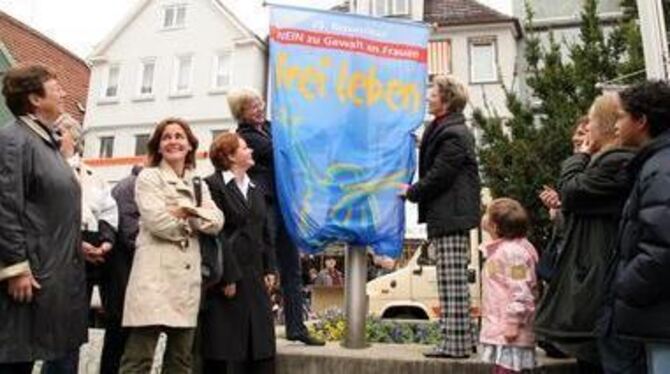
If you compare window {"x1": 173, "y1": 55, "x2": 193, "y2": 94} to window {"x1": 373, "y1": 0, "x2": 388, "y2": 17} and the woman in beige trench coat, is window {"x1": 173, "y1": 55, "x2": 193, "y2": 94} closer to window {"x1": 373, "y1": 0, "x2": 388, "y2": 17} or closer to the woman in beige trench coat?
window {"x1": 373, "y1": 0, "x2": 388, "y2": 17}

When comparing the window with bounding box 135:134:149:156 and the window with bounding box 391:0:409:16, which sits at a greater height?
the window with bounding box 391:0:409:16

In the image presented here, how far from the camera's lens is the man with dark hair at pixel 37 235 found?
361 centimetres

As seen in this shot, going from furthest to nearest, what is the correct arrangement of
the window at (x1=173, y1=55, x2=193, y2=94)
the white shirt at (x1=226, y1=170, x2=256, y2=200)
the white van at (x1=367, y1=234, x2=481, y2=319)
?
the window at (x1=173, y1=55, x2=193, y2=94)
the white van at (x1=367, y1=234, x2=481, y2=319)
the white shirt at (x1=226, y1=170, x2=256, y2=200)

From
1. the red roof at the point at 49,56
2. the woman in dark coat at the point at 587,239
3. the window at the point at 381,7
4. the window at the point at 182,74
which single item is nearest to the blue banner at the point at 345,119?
the woman in dark coat at the point at 587,239

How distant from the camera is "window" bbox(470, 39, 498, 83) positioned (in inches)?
1100

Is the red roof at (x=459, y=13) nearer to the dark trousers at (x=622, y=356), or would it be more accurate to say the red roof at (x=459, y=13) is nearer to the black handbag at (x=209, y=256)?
the black handbag at (x=209, y=256)

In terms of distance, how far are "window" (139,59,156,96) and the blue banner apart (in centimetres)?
2788

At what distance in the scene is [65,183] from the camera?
158 inches

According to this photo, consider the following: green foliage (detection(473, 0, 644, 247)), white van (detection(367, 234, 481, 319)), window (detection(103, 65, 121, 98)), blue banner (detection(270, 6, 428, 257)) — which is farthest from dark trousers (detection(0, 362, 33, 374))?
window (detection(103, 65, 121, 98))

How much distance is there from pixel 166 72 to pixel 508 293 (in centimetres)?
2941

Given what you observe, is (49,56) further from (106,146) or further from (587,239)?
(587,239)

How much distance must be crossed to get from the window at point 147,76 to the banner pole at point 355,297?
28257 mm

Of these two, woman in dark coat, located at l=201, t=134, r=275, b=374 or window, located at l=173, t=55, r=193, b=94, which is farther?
window, located at l=173, t=55, r=193, b=94

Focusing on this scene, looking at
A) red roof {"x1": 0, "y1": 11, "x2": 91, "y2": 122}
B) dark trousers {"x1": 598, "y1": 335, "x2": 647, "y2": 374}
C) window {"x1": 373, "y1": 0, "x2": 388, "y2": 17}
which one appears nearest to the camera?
dark trousers {"x1": 598, "y1": 335, "x2": 647, "y2": 374}
